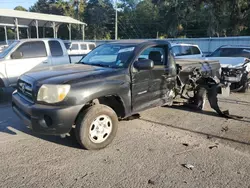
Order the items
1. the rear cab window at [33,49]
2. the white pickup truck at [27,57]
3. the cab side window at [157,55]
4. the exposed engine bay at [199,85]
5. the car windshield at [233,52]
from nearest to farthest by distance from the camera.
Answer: the cab side window at [157,55]
the exposed engine bay at [199,85]
the white pickup truck at [27,57]
the rear cab window at [33,49]
the car windshield at [233,52]

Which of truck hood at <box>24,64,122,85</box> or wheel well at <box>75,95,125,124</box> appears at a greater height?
truck hood at <box>24,64,122,85</box>

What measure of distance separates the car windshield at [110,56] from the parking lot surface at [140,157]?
4.56ft

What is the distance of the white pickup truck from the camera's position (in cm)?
771

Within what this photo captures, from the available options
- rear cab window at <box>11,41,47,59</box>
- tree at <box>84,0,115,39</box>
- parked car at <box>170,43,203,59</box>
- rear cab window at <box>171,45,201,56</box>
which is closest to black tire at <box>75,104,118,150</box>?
rear cab window at <box>11,41,47,59</box>

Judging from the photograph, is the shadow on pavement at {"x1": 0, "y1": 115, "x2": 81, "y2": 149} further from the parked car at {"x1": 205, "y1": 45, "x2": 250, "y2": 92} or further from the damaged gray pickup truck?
the parked car at {"x1": 205, "y1": 45, "x2": 250, "y2": 92}

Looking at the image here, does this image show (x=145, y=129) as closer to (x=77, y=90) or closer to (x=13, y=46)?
(x=77, y=90)

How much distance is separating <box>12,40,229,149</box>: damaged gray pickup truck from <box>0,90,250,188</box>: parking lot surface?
0.42 metres

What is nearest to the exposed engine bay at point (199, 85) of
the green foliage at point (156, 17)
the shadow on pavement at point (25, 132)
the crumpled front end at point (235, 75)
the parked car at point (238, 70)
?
the crumpled front end at point (235, 75)

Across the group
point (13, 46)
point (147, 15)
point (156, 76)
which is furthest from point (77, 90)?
point (147, 15)

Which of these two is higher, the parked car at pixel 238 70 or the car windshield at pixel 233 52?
the car windshield at pixel 233 52

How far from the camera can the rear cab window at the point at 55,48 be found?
860cm

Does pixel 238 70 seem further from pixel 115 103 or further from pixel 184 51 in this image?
pixel 115 103

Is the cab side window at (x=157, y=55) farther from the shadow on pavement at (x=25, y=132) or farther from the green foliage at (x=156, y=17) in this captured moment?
the green foliage at (x=156, y=17)

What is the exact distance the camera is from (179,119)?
5816 mm
